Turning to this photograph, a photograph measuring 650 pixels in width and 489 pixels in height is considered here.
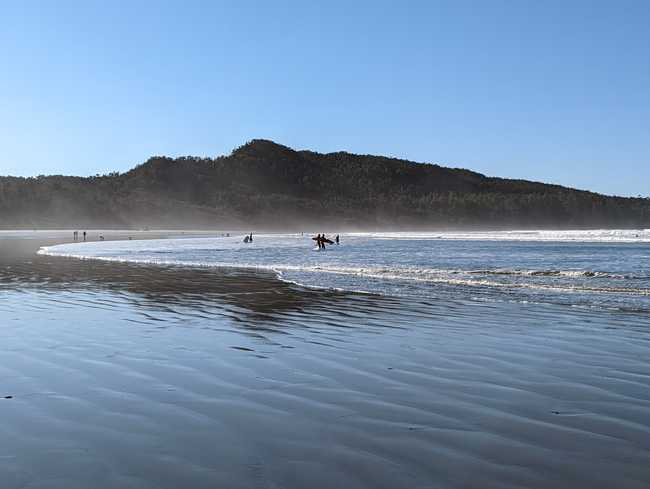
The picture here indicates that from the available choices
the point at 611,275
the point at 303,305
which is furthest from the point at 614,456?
the point at 611,275

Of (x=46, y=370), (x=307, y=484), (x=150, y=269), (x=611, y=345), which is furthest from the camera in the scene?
(x=150, y=269)

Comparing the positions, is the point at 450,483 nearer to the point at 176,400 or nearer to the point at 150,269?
the point at 176,400

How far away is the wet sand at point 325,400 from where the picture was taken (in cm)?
462

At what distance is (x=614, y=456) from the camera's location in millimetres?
4863

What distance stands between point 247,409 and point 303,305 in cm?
884

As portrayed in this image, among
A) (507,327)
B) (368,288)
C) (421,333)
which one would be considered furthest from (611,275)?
(421,333)

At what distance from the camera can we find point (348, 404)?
649 centimetres

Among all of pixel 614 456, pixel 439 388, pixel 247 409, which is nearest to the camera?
pixel 614 456

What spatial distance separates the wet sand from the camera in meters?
4.62

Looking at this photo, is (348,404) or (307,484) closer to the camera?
(307,484)

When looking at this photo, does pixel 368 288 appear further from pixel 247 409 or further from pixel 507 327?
pixel 247 409

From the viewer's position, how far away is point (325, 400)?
665cm

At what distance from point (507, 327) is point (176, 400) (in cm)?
693

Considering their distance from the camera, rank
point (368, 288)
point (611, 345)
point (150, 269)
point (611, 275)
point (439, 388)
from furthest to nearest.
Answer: point (150, 269) → point (611, 275) → point (368, 288) → point (611, 345) → point (439, 388)
